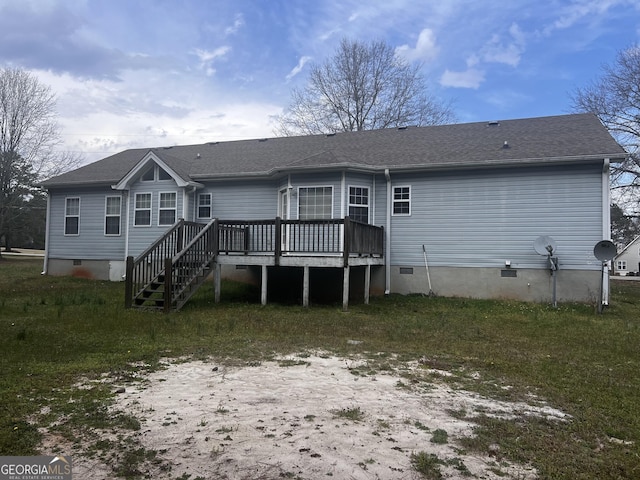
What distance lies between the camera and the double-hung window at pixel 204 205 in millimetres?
15719

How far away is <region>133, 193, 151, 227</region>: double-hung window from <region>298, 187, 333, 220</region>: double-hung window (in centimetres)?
579

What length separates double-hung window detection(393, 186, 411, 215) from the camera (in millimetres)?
13828

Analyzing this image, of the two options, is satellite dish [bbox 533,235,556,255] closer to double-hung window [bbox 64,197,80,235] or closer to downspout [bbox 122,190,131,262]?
downspout [bbox 122,190,131,262]

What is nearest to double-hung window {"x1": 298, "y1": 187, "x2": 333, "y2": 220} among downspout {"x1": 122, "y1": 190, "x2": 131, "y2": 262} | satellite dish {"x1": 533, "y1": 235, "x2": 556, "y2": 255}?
satellite dish {"x1": 533, "y1": 235, "x2": 556, "y2": 255}

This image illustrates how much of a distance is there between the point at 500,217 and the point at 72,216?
598 inches

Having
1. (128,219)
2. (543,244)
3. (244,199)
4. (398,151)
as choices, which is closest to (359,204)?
(398,151)

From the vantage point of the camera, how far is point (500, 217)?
510 inches

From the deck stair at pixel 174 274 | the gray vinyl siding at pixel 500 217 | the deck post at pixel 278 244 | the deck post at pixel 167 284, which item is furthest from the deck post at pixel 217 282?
the gray vinyl siding at pixel 500 217

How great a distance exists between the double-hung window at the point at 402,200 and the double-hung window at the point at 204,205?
6.39 metres

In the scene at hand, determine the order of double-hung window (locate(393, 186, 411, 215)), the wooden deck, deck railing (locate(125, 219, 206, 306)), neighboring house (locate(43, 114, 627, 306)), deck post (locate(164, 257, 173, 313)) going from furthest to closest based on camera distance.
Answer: double-hung window (locate(393, 186, 411, 215))
neighboring house (locate(43, 114, 627, 306))
the wooden deck
deck railing (locate(125, 219, 206, 306))
deck post (locate(164, 257, 173, 313))

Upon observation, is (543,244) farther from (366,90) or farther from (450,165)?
(366,90)

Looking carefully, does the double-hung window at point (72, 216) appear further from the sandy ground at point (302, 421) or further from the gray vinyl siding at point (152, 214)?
the sandy ground at point (302, 421)

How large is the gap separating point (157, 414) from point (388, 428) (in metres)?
2.01

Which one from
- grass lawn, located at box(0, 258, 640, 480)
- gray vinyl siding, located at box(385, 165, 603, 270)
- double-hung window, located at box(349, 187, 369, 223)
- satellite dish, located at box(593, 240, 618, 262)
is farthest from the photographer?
double-hung window, located at box(349, 187, 369, 223)
